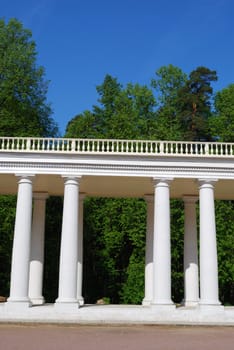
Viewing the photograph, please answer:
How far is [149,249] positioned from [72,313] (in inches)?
530

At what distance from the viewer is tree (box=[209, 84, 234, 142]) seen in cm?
7775

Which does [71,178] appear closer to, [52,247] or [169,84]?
[52,247]

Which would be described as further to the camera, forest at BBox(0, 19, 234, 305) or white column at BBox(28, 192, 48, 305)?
forest at BBox(0, 19, 234, 305)

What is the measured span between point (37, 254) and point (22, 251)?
26.3 feet

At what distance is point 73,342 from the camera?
27.2m

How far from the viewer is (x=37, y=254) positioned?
49031 mm

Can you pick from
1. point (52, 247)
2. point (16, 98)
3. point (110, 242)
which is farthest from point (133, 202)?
point (16, 98)

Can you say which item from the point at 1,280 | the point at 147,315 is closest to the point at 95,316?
the point at 147,315

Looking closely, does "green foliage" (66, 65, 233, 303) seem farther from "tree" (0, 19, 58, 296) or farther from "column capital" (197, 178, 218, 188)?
"column capital" (197, 178, 218, 188)

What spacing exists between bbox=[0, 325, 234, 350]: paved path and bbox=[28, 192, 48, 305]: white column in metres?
11.5

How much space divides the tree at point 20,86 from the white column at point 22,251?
94.3 feet

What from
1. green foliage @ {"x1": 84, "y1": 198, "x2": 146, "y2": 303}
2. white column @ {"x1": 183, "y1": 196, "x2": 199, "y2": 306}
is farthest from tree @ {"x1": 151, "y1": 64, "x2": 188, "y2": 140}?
white column @ {"x1": 183, "y1": 196, "x2": 199, "y2": 306}

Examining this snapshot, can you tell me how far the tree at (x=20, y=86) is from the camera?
71125 mm

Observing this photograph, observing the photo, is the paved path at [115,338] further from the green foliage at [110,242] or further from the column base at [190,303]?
the green foliage at [110,242]
